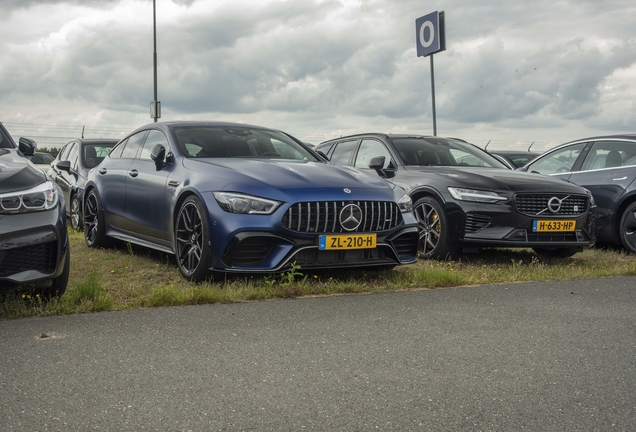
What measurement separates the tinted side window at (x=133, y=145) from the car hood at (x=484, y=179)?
3008 mm

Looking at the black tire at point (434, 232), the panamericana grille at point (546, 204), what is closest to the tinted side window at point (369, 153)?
the black tire at point (434, 232)

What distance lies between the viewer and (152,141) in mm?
8141

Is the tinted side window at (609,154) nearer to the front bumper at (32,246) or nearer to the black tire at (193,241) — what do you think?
the black tire at (193,241)

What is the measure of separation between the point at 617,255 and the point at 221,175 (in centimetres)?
536

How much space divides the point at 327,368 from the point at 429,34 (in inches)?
758

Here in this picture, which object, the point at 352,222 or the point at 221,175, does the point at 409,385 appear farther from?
the point at 221,175

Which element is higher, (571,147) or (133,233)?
(571,147)

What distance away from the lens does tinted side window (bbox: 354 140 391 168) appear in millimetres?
9562

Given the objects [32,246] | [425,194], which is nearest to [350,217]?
[425,194]

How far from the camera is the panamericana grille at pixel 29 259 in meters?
5.00

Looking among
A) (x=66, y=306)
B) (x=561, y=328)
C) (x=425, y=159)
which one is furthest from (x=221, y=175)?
(x=425, y=159)

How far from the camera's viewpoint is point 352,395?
364 cm

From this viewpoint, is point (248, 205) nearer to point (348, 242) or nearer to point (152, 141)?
point (348, 242)

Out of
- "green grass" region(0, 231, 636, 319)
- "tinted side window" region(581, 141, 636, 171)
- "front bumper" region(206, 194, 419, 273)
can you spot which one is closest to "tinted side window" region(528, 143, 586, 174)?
"tinted side window" region(581, 141, 636, 171)
